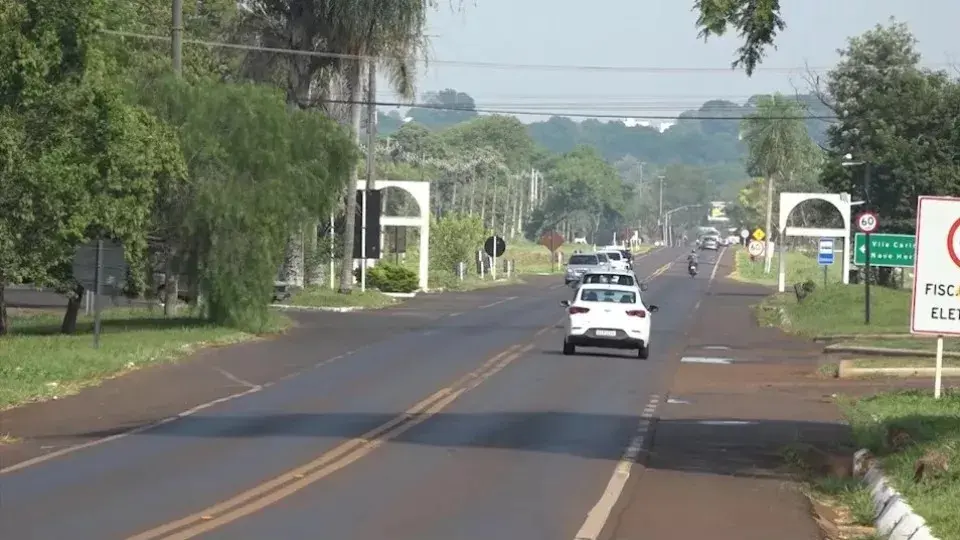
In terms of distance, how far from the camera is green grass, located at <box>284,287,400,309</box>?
58812 mm

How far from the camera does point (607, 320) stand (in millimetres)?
36188

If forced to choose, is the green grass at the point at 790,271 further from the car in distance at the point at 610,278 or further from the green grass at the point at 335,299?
the car in distance at the point at 610,278

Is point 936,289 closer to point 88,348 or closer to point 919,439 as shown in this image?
point 919,439

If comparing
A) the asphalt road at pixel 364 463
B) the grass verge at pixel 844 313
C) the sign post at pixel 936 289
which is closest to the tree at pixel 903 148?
the grass verge at pixel 844 313

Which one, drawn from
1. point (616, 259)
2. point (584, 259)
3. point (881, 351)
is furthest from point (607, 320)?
point (616, 259)

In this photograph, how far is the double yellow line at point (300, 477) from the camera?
12422 millimetres

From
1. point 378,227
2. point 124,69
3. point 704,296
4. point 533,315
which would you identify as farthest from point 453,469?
point 704,296

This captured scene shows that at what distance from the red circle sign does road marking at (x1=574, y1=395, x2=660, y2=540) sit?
4144mm

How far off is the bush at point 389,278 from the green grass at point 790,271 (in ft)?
83.4

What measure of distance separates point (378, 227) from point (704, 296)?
17.2 metres

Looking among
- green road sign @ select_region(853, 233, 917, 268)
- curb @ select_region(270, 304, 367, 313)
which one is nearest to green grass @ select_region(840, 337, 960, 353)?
green road sign @ select_region(853, 233, 917, 268)

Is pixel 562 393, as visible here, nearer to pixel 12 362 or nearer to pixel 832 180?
pixel 12 362

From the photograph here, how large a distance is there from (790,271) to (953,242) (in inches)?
3730

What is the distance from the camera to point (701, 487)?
52.0 feet
